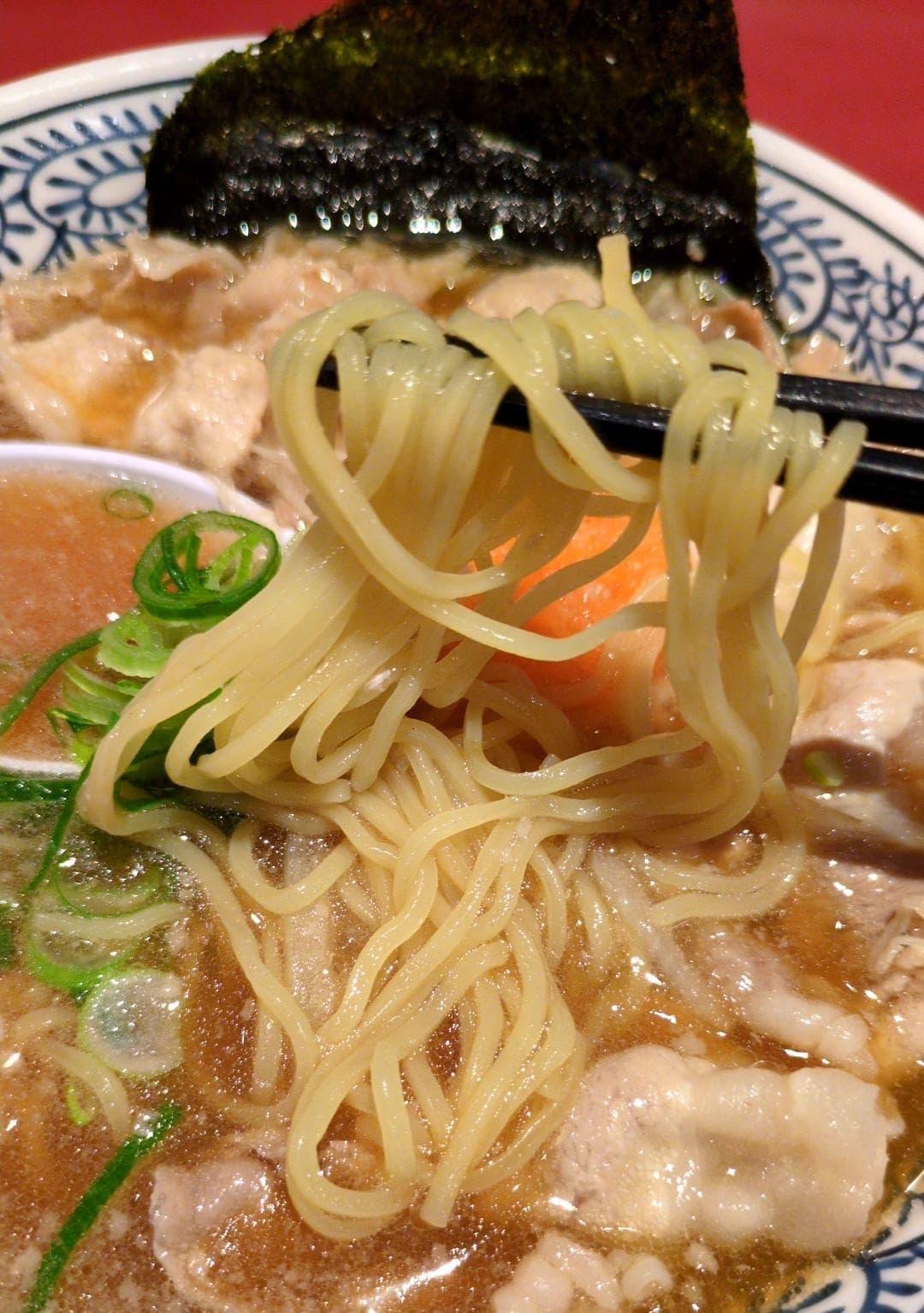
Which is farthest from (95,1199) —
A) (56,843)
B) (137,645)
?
(137,645)

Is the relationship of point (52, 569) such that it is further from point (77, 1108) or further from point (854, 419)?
point (854, 419)

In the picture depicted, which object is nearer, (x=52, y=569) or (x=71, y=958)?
(x=71, y=958)

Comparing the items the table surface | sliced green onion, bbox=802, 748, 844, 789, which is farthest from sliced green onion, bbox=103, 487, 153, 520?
the table surface

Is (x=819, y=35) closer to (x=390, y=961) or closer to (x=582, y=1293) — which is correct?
(x=390, y=961)

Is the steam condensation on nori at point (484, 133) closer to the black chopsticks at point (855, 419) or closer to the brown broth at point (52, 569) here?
the brown broth at point (52, 569)

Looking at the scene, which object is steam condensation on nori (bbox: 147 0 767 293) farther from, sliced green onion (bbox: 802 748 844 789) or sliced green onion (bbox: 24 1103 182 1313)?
sliced green onion (bbox: 24 1103 182 1313)

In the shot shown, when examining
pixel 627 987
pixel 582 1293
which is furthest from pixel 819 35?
pixel 582 1293

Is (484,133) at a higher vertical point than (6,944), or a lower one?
higher

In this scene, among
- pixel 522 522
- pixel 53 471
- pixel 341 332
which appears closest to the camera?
pixel 341 332
